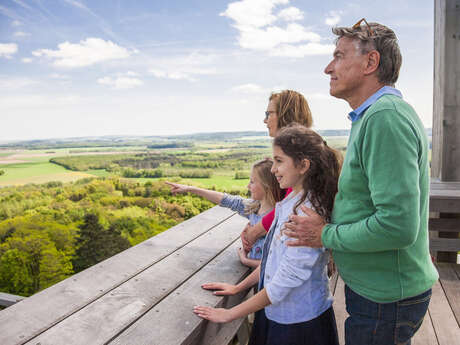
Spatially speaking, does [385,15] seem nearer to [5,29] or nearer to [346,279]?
[346,279]

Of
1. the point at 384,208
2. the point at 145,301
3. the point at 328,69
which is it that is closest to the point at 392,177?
the point at 384,208

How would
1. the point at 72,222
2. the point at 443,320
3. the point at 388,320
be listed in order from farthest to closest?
the point at 72,222
the point at 443,320
the point at 388,320

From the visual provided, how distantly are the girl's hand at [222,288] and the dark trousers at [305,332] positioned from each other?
0.21 meters

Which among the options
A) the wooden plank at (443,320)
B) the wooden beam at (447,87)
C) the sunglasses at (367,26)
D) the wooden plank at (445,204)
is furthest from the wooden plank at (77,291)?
the wooden beam at (447,87)

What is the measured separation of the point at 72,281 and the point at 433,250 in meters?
3.18

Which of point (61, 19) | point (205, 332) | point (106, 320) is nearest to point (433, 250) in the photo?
point (205, 332)

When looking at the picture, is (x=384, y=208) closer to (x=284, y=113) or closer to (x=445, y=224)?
(x=284, y=113)

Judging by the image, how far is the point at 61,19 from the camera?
10.0 feet

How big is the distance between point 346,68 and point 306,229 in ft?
1.64

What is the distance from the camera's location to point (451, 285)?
2771 millimetres

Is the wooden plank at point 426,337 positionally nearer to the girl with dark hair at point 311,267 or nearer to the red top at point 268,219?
the girl with dark hair at point 311,267

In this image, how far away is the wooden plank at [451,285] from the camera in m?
2.39

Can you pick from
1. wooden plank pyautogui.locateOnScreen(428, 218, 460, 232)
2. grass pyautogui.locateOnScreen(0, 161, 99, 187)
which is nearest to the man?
grass pyautogui.locateOnScreen(0, 161, 99, 187)

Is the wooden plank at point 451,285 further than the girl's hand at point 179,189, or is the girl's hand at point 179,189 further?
the wooden plank at point 451,285
